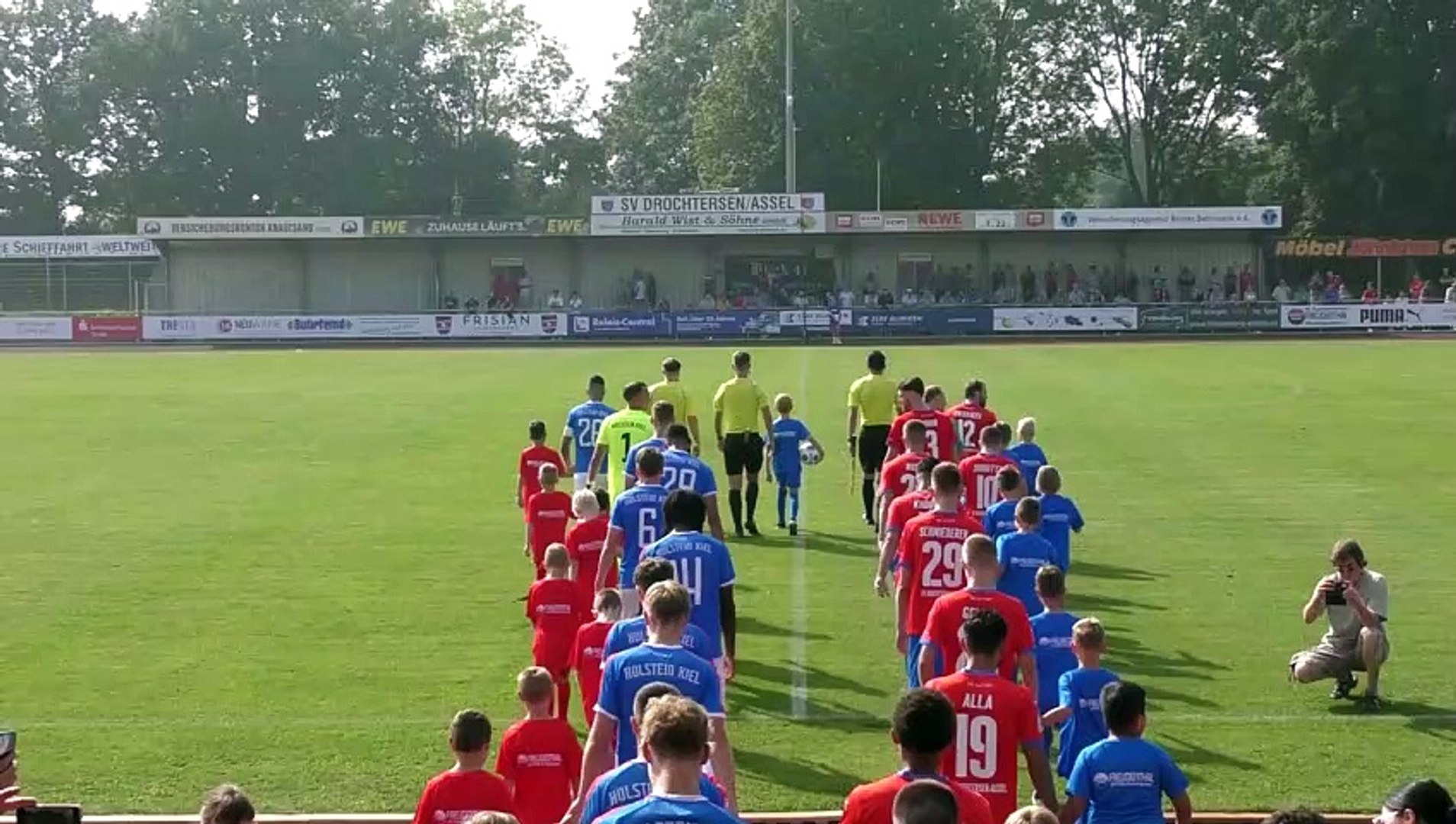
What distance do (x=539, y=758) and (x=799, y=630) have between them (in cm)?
673

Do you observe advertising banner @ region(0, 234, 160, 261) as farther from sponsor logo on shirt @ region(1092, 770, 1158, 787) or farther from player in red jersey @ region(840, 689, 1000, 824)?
player in red jersey @ region(840, 689, 1000, 824)

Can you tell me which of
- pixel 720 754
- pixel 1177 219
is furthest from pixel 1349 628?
pixel 1177 219

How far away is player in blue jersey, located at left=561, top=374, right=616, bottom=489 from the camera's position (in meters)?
16.5

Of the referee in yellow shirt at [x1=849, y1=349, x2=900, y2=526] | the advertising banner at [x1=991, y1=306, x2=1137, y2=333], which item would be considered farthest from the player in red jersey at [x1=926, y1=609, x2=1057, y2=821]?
the advertising banner at [x1=991, y1=306, x2=1137, y2=333]

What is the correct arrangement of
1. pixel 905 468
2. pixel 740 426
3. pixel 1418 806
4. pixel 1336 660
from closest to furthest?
pixel 1418 806, pixel 1336 660, pixel 905 468, pixel 740 426

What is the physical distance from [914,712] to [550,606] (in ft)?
16.4

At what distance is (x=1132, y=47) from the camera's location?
87.3 meters

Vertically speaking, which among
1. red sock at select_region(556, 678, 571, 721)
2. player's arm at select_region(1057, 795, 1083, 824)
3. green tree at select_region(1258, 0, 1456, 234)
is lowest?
red sock at select_region(556, 678, 571, 721)

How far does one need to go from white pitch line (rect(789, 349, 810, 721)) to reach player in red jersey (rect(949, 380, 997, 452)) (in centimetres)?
205

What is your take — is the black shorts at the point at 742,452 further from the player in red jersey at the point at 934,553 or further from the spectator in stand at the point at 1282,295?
the spectator in stand at the point at 1282,295

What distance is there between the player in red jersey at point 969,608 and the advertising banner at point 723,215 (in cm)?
5762

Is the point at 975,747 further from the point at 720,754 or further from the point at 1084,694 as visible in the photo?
the point at 1084,694

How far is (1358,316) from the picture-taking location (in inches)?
2381

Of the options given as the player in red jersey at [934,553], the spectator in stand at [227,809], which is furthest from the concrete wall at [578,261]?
the spectator in stand at [227,809]
